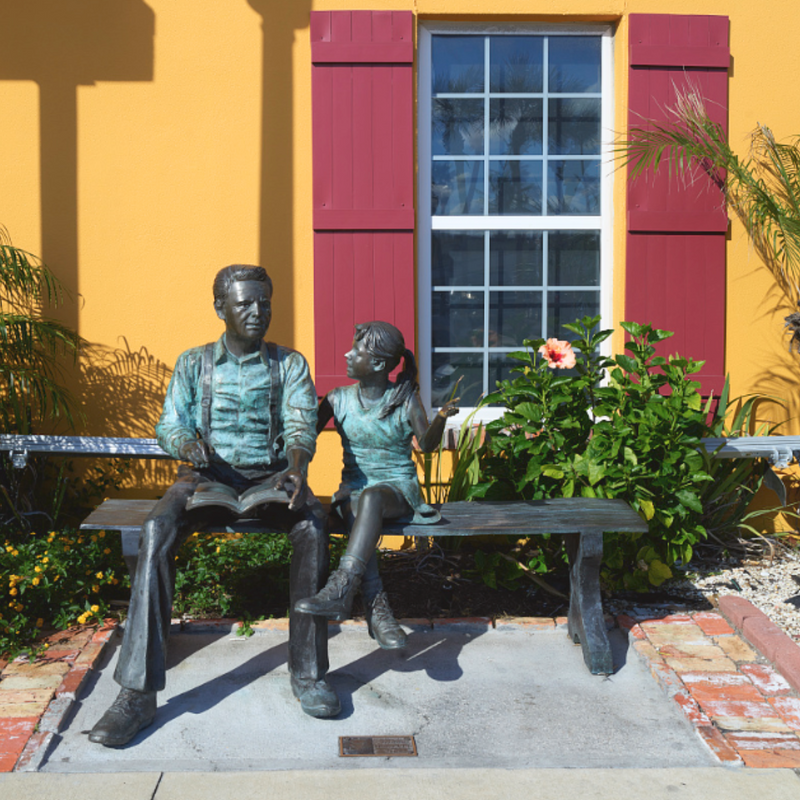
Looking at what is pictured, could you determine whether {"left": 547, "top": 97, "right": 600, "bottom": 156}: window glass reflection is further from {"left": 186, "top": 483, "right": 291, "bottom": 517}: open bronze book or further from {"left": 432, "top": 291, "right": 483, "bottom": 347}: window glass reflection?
{"left": 186, "top": 483, "right": 291, "bottom": 517}: open bronze book

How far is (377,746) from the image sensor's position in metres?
2.84

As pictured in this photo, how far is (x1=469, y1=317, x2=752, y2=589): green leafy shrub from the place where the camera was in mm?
3945

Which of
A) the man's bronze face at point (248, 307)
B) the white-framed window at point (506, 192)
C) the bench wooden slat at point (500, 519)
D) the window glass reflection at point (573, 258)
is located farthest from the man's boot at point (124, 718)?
the window glass reflection at point (573, 258)

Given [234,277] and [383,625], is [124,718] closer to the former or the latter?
[383,625]

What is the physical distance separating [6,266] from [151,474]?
1.34m

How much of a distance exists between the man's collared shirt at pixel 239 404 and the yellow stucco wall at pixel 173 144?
1.42 meters

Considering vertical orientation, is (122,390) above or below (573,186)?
below

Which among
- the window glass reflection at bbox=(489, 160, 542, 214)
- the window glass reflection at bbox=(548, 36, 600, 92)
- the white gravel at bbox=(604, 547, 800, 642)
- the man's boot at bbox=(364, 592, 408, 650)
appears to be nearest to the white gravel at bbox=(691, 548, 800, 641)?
the white gravel at bbox=(604, 547, 800, 642)

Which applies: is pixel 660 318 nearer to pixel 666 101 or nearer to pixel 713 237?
pixel 713 237

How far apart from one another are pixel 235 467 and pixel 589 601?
60.0 inches

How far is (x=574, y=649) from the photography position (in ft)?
11.9

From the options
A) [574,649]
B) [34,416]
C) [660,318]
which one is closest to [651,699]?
[574,649]

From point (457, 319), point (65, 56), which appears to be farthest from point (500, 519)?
point (65, 56)

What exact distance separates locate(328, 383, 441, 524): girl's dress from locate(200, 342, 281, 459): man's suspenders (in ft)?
0.86
